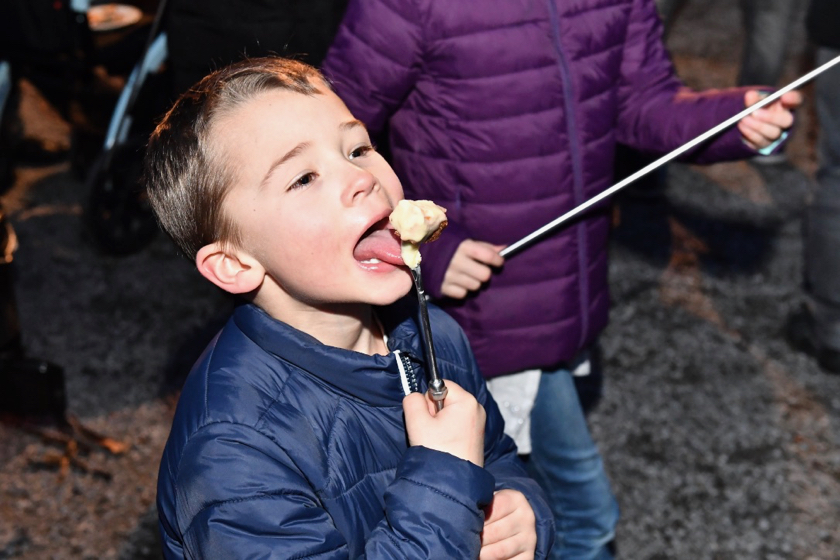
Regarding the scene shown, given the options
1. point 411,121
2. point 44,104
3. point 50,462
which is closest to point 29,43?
point 44,104

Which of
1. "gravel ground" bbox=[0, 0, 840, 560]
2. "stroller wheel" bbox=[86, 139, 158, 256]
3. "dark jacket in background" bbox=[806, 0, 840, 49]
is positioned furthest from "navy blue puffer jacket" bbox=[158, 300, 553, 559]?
"stroller wheel" bbox=[86, 139, 158, 256]

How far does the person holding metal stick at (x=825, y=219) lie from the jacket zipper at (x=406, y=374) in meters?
2.07

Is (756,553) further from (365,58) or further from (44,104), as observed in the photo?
(44,104)

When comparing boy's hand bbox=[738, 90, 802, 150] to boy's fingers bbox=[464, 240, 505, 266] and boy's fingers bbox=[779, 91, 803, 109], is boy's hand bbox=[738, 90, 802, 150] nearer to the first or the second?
boy's fingers bbox=[779, 91, 803, 109]

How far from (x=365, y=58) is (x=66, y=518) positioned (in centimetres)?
159

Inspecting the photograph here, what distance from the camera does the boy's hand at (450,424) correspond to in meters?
1.22

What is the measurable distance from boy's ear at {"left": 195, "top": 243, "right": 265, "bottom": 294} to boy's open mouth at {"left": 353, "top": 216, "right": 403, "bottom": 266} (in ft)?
0.52

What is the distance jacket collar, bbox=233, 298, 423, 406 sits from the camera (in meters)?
1.27

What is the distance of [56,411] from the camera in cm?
282

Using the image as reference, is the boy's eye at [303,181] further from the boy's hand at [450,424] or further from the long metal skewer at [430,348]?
the boy's hand at [450,424]

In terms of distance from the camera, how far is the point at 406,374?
1362 mm

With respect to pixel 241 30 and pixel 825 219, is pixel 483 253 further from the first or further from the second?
pixel 825 219

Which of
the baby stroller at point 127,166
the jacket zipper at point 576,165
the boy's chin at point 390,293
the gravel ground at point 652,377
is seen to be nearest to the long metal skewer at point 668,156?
the jacket zipper at point 576,165

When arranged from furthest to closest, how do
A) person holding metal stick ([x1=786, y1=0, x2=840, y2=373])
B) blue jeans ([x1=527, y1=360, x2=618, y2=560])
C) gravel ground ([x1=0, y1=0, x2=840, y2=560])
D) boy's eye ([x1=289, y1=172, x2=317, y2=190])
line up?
person holding metal stick ([x1=786, y1=0, x2=840, y2=373]) < gravel ground ([x1=0, y1=0, x2=840, y2=560]) < blue jeans ([x1=527, y1=360, x2=618, y2=560]) < boy's eye ([x1=289, y1=172, x2=317, y2=190])
